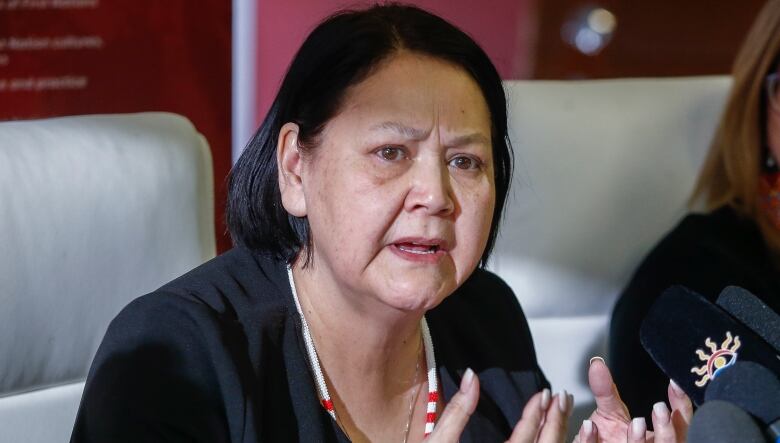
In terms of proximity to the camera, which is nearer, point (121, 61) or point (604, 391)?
point (604, 391)

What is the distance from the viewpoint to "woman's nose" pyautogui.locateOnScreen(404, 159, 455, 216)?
51.1 inches

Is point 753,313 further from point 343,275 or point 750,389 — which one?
point 343,275

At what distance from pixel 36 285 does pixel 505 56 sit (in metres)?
1.66

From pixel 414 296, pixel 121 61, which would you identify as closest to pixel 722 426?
pixel 414 296

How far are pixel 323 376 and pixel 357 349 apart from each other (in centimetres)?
5

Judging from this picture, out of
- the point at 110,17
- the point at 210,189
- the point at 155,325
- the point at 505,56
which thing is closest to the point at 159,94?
the point at 110,17

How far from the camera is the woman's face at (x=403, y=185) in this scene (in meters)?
1.30

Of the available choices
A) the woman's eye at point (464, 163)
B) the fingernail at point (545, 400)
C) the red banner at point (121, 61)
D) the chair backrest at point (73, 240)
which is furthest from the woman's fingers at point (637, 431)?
the red banner at point (121, 61)

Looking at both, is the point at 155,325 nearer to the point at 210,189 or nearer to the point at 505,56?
the point at 210,189

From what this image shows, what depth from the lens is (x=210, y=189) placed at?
1.70m

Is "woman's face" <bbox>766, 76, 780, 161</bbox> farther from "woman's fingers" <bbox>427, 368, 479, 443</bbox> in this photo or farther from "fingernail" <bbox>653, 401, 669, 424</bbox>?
"woman's fingers" <bbox>427, 368, 479, 443</bbox>

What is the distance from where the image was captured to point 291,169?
Result: 1.41m

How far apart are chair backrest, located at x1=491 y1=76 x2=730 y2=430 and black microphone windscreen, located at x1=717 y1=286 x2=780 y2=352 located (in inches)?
40.2

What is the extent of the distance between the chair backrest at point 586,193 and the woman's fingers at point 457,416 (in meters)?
0.91
